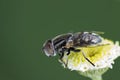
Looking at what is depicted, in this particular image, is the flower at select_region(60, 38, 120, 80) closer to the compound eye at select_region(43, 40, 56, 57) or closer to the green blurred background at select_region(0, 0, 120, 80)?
the compound eye at select_region(43, 40, 56, 57)

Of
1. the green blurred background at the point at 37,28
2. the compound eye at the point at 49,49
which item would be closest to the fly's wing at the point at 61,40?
the compound eye at the point at 49,49

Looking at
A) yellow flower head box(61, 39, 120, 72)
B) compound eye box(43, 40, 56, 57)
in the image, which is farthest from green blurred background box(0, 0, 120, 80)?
yellow flower head box(61, 39, 120, 72)

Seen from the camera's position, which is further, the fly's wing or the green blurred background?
the green blurred background

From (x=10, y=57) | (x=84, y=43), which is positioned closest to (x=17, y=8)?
(x=10, y=57)

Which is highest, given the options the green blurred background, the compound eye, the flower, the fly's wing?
the fly's wing

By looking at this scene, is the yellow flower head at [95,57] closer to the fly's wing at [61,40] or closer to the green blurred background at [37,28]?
the fly's wing at [61,40]

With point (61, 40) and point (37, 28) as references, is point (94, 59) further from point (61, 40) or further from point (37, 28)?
point (37, 28)
